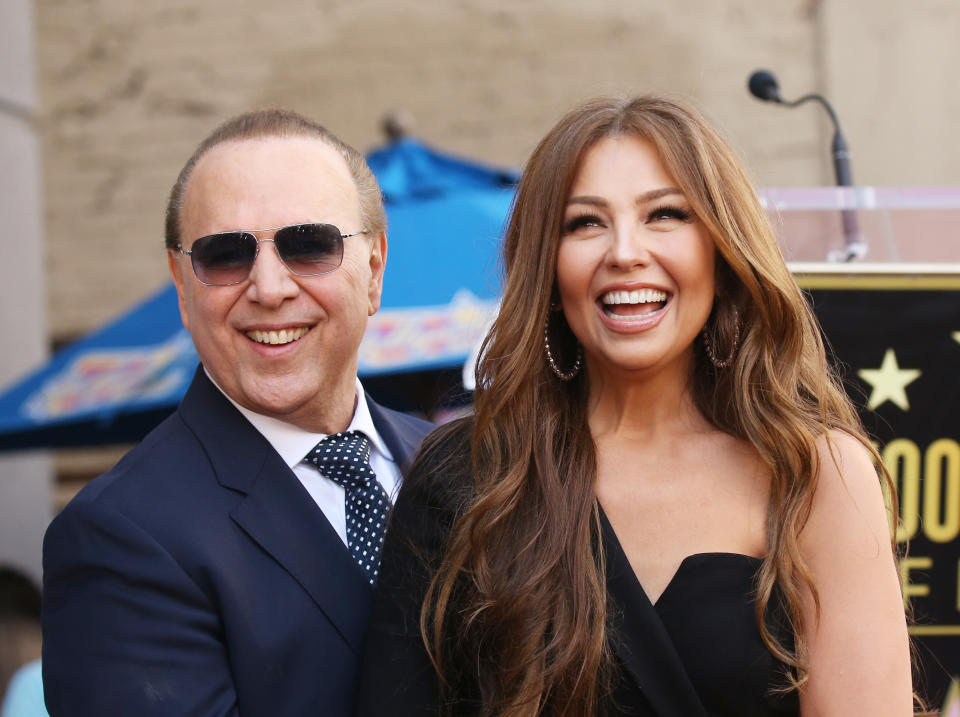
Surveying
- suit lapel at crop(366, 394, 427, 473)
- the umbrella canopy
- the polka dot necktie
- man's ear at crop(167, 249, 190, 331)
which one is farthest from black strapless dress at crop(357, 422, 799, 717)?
the umbrella canopy

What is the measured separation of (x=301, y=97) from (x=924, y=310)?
5.84m

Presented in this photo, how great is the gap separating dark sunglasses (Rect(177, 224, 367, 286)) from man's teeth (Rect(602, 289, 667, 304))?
641mm

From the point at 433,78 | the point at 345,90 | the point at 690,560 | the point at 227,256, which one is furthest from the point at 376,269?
the point at 345,90

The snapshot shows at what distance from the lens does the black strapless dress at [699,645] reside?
1.90 metres

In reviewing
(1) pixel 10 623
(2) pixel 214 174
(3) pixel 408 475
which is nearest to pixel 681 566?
(3) pixel 408 475

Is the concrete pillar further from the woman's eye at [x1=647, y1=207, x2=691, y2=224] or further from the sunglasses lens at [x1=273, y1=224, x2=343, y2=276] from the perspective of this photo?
the woman's eye at [x1=647, y1=207, x2=691, y2=224]

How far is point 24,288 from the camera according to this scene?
24.0 feet

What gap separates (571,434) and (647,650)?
1.50 ft

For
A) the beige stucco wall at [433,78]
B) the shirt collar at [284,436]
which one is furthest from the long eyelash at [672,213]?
the beige stucco wall at [433,78]

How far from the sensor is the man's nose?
88.6 inches

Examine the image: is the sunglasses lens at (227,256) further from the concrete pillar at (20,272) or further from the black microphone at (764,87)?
the concrete pillar at (20,272)

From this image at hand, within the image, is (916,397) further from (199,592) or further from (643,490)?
(199,592)

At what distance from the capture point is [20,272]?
7281 millimetres

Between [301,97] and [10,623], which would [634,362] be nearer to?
[10,623]
